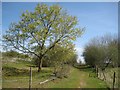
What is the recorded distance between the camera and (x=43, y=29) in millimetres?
28125

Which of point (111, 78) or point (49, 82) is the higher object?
point (49, 82)

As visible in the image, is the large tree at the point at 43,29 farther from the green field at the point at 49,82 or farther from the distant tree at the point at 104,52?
the distant tree at the point at 104,52

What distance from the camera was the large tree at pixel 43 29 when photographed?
92.1 ft

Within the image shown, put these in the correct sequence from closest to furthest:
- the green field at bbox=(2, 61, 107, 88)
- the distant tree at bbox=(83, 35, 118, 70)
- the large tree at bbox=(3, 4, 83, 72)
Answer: the green field at bbox=(2, 61, 107, 88) → the large tree at bbox=(3, 4, 83, 72) → the distant tree at bbox=(83, 35, 118, 70)

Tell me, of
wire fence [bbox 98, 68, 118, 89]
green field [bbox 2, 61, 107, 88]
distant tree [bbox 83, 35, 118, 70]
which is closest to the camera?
wire fence [bbox 98, 68, 118, 89]

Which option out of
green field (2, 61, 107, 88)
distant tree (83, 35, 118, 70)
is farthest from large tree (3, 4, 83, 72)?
distant tree (83, 35, 118, 70)

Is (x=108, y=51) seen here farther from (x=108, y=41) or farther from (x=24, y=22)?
(x=24, y=22)

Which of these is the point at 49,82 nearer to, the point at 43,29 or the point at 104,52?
the point at 43,29

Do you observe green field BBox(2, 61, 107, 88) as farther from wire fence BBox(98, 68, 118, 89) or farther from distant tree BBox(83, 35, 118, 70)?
distant tree BBox(83, 35, 118, 70)

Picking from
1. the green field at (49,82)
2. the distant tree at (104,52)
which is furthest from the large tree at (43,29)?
the distant tree at (104,52)

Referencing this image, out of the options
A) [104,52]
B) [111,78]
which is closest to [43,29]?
[111,78]

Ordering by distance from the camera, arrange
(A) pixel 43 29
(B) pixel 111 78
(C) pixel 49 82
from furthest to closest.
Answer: (A) pixel 43 29 → (B) pixel 111 78 → (C) pixel 49 82

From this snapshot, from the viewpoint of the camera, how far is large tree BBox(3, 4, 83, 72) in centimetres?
2806

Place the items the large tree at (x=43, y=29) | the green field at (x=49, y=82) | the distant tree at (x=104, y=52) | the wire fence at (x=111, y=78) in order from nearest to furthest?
the wire fence at (x=111, y=78), the green field at (x=49, y=82), the large tree at (x=43, y=29), the distant tree at (x=104, y=52)
